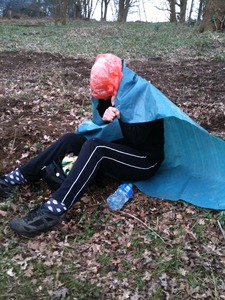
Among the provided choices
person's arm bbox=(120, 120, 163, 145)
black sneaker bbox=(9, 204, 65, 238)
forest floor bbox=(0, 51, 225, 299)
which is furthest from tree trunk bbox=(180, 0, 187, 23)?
black sneaker bbox=(9, 204, 65, 238)

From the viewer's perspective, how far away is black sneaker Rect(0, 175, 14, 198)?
357cm

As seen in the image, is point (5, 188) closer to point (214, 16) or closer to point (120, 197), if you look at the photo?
point (120, 197)

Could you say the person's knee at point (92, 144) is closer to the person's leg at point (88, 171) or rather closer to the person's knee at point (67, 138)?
the person's leg at point (88, 171)

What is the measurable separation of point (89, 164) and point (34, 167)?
0.64 m

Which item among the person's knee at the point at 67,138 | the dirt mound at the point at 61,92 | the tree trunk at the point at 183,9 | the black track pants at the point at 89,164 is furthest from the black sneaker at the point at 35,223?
the tree trunk at the point at 183,9

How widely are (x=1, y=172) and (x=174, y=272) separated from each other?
2.27 meters

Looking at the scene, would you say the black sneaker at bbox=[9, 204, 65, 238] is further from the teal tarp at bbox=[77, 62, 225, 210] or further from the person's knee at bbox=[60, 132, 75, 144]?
the teal tarp at bbox=[77, 62, 225, 210]

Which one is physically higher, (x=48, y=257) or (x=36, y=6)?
(x=36, y=6)

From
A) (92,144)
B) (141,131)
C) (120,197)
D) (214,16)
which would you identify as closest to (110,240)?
(120,197)

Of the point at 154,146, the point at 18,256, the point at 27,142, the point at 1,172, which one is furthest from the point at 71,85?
the point at 18,256

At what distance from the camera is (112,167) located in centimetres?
341

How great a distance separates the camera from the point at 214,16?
13.6 metres

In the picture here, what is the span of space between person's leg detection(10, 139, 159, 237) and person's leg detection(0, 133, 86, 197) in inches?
15.4

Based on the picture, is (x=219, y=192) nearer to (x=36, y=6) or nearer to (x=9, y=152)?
(x=9, y=152)
